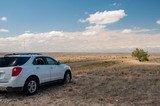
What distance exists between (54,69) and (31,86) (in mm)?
2017

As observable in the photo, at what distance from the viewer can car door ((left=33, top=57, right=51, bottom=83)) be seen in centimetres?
1320

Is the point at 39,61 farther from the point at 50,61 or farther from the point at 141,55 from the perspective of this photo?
the point at 141,55

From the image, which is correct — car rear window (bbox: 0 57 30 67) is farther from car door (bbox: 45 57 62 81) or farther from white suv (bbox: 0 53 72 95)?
car door (bbox: 45 57 62 81)

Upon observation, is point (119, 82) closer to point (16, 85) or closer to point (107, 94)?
point (107, 94)

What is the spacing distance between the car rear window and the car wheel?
753 mm

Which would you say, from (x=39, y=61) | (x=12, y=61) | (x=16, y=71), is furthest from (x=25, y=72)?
(x=39, y=61)

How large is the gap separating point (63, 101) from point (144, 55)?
119 ft

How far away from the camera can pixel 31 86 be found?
1277cm

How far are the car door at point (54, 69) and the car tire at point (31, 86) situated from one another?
1.48m

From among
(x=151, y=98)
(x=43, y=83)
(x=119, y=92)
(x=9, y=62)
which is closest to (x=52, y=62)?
(x=43, y=83)

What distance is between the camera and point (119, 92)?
13.0 metres

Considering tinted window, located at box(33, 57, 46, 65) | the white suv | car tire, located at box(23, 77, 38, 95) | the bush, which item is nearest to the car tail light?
the white suv

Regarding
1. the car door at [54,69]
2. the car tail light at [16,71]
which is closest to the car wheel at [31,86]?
the car tail light at [16,71]

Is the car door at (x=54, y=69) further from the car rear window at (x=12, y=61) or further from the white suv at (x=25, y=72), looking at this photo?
the car rear window at (x=12, y=61)
